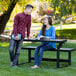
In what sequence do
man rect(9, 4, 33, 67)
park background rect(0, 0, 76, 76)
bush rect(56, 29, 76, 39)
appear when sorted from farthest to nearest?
bush rect(56, 29, 76, 39), man rect(9, 4, 33, 67), park background rect(0, 0, 76, 76)

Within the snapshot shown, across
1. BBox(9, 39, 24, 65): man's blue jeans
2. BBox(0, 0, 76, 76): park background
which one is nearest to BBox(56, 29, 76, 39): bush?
BBox(0, 0, 76, 76): park background

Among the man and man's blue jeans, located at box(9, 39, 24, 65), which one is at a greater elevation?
the man

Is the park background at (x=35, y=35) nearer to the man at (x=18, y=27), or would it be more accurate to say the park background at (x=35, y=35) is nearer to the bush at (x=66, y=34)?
the bush at (x=66, y=34)

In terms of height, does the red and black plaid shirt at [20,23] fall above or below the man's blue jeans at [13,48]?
above

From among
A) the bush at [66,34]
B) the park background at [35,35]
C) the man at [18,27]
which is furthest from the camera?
the bush at [66,34]

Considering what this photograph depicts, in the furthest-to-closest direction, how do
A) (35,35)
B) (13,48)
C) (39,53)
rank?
(35,35), (13,48), (39,53)

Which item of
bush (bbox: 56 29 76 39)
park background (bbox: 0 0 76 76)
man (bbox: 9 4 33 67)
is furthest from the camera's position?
bush (bbox: 56 29 76 39)

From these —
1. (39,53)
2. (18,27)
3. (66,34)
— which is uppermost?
(18,27)

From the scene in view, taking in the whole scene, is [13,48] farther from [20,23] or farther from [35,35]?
[35,35]

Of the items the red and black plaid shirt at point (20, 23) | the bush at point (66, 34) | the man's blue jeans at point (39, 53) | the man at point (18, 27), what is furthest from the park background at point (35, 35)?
the red and black plaid shirt at point (20, 23)

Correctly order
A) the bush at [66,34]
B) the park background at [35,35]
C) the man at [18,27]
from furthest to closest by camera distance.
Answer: the bush at [66,34], the man at [18,27], the park background at [35,35]

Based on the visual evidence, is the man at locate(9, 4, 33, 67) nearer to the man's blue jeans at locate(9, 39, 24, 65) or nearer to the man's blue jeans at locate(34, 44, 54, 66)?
the man's blue jeans at locate(9, 39, 24, 65)

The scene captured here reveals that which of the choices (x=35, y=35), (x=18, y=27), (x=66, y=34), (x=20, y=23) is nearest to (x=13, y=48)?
(x=18, y=27)

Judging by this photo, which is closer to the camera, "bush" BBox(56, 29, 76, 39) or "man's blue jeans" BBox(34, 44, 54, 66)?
"man's blue jeans" BBox(34, 44, 54, 66)
